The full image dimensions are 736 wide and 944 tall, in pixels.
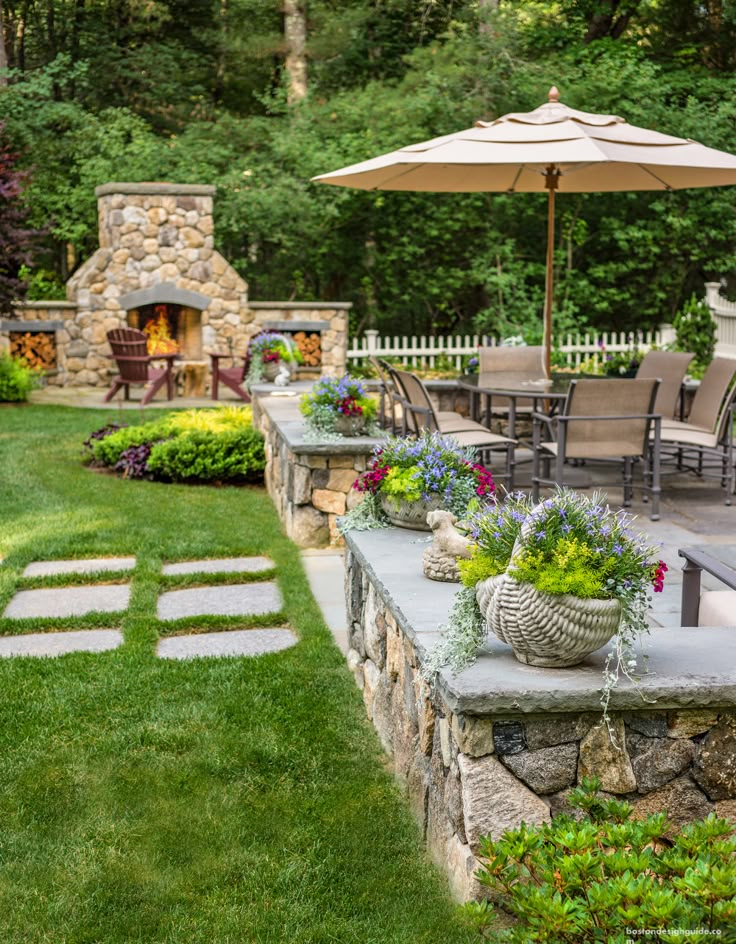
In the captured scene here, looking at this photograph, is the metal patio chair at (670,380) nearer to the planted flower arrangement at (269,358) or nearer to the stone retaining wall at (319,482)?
the stone retaining wall at (319,482)

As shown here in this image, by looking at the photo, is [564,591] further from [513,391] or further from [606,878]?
[513,391]

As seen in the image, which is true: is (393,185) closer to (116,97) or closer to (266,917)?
(266,917)

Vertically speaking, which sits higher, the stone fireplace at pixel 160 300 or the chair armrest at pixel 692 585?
the stone fireplace at pixel 160 300

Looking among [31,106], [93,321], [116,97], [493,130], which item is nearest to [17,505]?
[493,130]

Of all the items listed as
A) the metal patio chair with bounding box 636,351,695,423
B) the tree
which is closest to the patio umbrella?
the metal patio chair with bounding box 636,351,695,423

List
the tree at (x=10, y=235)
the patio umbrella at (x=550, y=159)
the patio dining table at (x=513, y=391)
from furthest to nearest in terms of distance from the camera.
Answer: the tree at (x=10, y=235) < the patio dining table at (x=513, y=391) < the patio umbrella at (x=550, y=159)

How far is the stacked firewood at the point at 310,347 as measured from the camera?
49.5 feet

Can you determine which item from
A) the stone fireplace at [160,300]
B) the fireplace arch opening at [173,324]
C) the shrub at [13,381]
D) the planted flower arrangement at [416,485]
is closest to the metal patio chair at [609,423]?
the planted flower arrangement at [416,485]

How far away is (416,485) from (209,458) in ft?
15.0

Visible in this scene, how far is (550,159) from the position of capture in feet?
20.7

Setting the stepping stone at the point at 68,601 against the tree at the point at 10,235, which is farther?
the tree at the point at 10,235

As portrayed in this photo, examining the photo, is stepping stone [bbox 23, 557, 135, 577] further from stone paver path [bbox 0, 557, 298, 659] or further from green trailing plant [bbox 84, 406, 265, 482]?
green trailing plant [bbox 84, 406, 265, 482]

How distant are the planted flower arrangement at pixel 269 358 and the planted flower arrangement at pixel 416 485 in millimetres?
5726

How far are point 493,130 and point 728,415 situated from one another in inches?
88.8
